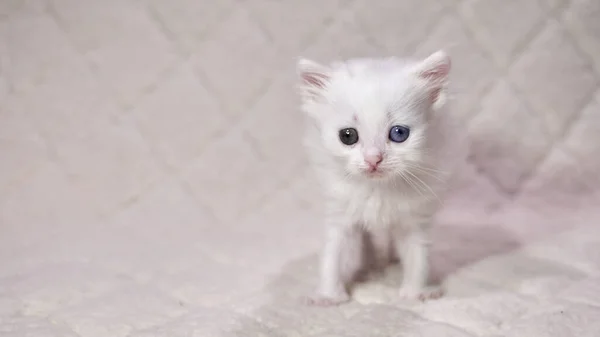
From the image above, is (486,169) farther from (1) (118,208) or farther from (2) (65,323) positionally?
(2) (65,323)

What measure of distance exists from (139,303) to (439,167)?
1.73 ft

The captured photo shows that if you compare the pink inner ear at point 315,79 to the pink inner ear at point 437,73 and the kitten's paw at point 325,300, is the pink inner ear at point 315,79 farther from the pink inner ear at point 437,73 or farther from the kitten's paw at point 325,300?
the kitten's paw at point 325,300

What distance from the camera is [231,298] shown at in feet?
3.33

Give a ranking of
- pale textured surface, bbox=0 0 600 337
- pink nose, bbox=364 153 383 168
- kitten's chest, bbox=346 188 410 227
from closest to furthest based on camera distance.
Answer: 1. pink nose, bbox=364 153 383 168
2. kitten's chest, bbox=346 188 410 227
3. pale textured surface, bbox=0 0 600 337

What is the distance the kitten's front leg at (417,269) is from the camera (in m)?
0.99

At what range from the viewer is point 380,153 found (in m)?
0.86

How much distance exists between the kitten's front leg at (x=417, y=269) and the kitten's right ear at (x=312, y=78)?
0.29 metres

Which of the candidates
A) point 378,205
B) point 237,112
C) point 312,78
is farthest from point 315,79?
point 237,112

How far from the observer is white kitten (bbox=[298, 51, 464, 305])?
875mm

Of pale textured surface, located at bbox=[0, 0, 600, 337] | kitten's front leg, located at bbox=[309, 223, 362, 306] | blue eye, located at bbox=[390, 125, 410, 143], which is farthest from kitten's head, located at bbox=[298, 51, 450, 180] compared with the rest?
pale textured surface, located at bbox=[0, 0, 600, 337]

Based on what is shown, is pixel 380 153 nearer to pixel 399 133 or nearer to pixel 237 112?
pixel 399 133

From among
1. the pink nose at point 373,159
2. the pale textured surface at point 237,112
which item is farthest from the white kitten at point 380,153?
the pale textured surface at point 237,112

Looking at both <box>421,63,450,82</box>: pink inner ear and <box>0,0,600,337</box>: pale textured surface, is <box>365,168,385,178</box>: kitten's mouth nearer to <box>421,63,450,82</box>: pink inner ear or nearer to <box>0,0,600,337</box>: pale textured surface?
<box>421,63,450,82</box>: pink inner ear

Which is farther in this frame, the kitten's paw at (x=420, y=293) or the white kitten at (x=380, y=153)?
the kitten's paw at (x=420, y=293)
